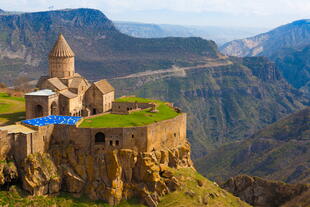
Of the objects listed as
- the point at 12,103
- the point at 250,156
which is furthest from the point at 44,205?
the point at 250,156

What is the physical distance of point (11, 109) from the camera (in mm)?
82875

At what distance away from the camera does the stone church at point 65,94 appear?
74250 millimetres

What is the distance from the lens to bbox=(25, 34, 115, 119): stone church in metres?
74.2

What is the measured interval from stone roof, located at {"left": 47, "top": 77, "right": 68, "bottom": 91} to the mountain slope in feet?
242

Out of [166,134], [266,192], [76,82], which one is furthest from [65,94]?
[266,192]

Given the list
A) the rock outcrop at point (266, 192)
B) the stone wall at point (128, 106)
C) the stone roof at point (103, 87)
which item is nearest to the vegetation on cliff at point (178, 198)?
the rock outcrop at point (266, 192)

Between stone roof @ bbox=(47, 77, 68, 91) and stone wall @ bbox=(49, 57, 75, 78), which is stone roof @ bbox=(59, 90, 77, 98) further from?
stone wall @ bbox=(49, 57, 75, 78)

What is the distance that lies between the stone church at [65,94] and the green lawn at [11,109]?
11.4 feet

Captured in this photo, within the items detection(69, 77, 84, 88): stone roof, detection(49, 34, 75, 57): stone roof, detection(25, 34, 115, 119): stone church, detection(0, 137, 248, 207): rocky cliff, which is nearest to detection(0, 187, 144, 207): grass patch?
detection(0, 137, 248, 207): rocky cliff

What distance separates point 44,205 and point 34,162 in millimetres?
5861

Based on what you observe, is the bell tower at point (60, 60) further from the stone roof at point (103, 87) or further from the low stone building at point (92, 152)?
the low stone building at point (92, 152)

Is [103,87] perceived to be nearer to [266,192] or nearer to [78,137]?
[78,137]

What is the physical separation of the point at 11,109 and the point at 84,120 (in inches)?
734

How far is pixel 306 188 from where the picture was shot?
88188 millimetres
